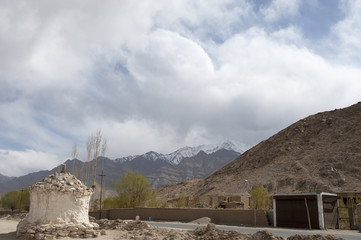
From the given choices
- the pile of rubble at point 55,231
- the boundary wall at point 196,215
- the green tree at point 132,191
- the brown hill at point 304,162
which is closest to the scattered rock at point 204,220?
the boundary wall at point 196,215

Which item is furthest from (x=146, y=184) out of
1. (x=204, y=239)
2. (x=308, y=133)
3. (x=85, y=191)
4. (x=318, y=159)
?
(x=308, y=133)

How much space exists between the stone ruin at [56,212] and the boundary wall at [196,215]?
13517 mm

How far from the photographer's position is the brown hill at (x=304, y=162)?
5678 cm

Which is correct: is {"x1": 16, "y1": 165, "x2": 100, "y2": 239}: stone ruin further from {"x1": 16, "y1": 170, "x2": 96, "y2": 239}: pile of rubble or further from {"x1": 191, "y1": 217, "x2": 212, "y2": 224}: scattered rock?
{"x1": 191, "y1": 217, "x2": 212, "y2": 224}: scattered rock

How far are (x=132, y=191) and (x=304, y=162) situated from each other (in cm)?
3760

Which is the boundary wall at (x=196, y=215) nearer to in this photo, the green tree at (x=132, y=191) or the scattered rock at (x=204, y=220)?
the scattered rock at (x=204, y=220)

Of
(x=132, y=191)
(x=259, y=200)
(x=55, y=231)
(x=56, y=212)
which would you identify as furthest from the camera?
(x=132, y=191)

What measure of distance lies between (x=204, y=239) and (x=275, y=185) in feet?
143

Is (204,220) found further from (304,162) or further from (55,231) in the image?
(304,162)

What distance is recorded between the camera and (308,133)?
255 ft

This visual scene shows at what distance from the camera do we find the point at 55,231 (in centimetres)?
1928

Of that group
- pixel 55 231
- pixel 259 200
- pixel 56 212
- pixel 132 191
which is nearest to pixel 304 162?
pixel 259 200

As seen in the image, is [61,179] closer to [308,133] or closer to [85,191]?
[85,191]

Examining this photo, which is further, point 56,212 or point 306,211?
point 306,211
